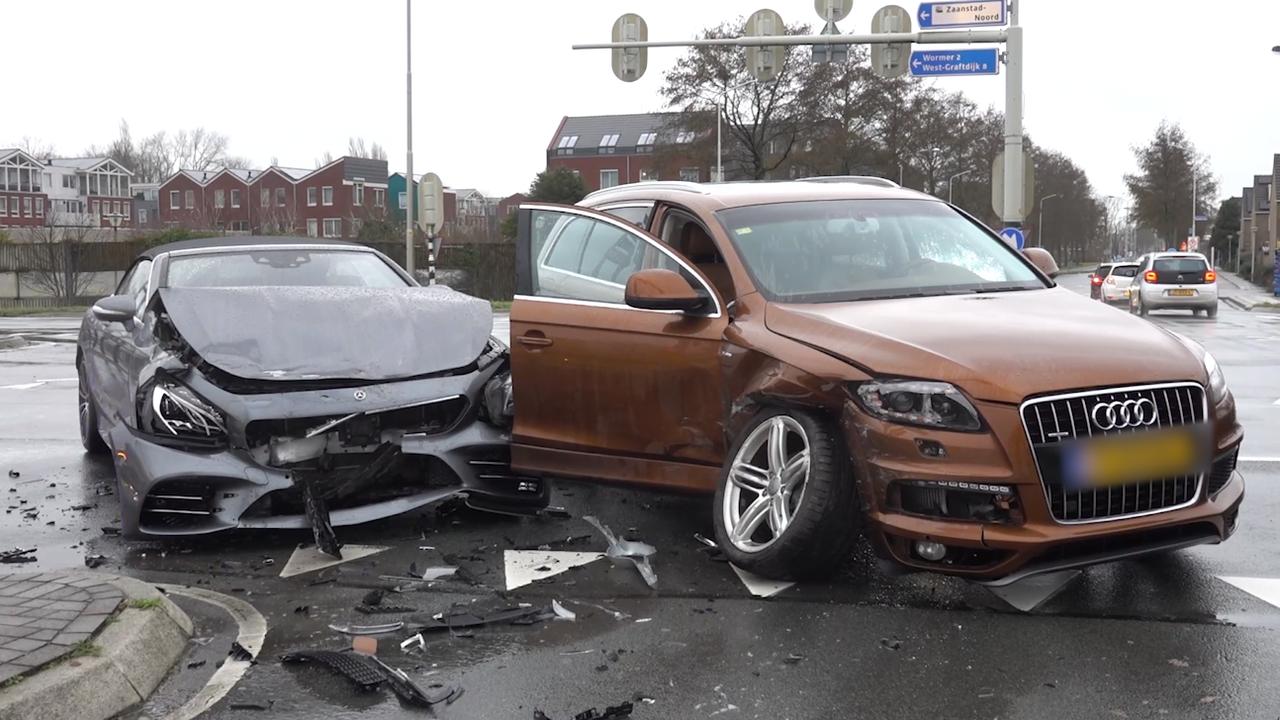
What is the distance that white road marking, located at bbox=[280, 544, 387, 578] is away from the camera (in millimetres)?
5418

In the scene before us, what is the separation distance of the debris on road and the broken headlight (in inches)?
30.8

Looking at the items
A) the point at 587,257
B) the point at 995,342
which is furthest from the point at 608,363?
the point at 995,342

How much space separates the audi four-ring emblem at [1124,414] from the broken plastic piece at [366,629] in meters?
2.60

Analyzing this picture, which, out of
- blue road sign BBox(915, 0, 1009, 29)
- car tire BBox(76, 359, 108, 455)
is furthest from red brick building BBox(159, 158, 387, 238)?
car tire BBox(76, 359, 108, 455)

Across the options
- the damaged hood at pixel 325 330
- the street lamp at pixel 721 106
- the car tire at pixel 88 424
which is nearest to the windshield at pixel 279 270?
the damaged hood at pixel 325 330

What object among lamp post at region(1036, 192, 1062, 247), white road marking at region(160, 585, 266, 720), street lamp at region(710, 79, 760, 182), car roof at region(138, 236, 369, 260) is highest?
street lamp at region(710, 79, 760, 182)

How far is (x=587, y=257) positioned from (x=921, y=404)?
2.33 meters

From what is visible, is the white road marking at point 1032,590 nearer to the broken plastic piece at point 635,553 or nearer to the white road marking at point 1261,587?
the white road marking at point 1261,587

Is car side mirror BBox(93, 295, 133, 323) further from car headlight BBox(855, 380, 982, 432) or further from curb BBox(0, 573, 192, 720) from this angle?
car headlight BBox(855, 380, 982, 432)

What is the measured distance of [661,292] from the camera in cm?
537

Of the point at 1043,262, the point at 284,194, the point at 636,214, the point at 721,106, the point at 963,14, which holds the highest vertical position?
the point at 721,106

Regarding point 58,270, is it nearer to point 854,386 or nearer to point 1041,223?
point 854,386

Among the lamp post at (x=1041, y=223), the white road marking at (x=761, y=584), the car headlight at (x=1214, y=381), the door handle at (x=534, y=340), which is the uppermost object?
the lamp post at (x=1041, y=223)

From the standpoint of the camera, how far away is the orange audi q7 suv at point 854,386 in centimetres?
431
